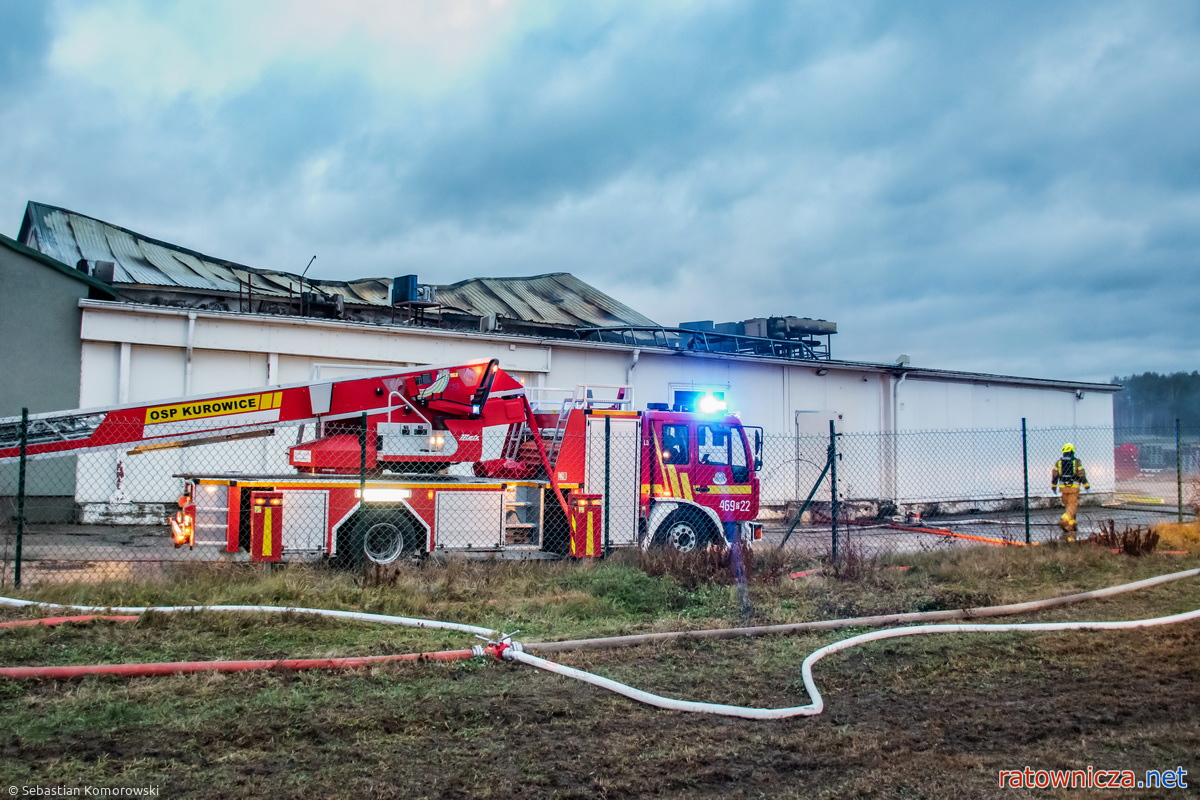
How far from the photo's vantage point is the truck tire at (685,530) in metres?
10.9

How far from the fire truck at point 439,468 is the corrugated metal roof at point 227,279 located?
9.14 meters

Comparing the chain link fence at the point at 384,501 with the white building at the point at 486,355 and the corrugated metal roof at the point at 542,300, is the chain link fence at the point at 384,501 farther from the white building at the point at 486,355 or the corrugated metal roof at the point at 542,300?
the corrugated metal roof at the point at 542,300

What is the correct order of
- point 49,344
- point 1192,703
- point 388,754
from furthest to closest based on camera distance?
point 49,344
point 1192,703
point 388,754

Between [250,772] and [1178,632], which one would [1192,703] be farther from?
[250,772]

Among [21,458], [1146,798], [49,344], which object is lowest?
[1146,798]

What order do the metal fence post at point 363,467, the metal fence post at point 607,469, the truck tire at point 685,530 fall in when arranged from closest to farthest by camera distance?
the metal fence post at point 363,467
the metal fence post at point 607,469
the truck tire at point 685,530

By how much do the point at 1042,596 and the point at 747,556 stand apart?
8.97 ft

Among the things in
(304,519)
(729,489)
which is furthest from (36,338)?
(729,489)

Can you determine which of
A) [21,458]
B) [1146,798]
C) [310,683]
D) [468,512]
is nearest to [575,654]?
[310,683]

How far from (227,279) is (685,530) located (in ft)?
46.0

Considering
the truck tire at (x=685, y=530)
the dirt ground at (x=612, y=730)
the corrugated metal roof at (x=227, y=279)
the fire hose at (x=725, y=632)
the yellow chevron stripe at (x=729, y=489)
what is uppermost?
the corrugated metal roof at (x=227, y=279)

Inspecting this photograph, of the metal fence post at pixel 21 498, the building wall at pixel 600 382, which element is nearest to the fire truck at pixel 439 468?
the metal fence post at pixel 21 498

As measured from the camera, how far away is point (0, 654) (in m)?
5.14

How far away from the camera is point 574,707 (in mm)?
4512
